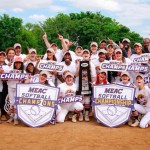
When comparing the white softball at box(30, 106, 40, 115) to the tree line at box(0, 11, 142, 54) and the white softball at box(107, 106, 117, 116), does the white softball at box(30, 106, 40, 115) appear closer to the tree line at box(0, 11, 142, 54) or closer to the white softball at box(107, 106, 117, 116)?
the white softball at box(107, 106, 117, 116)

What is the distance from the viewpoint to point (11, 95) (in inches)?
404

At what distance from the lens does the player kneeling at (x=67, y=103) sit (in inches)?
397

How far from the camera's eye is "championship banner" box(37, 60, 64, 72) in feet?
34.2

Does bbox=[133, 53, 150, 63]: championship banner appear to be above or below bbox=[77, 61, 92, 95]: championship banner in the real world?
above

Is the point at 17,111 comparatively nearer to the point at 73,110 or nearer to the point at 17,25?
the point at 73,110

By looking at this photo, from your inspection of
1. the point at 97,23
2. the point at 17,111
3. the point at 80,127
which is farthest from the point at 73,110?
the point at 97,23

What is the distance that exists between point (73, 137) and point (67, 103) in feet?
6.25

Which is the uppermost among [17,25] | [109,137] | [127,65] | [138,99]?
[17,25]

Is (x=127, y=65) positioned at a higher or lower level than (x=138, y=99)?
higher

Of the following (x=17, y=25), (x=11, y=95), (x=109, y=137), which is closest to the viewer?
(x=109, y=137)

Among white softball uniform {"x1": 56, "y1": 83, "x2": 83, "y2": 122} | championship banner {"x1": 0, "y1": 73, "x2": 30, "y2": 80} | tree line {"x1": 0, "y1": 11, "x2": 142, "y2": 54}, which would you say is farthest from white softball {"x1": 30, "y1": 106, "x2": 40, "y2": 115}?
tree line {"x1": 0, "y1": 11, "x2": 142, "y2": 54}

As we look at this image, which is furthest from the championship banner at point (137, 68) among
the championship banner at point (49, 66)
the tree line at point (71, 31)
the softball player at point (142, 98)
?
the tree line at point (71, 31)

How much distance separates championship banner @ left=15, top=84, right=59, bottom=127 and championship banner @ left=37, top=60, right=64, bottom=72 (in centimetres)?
72

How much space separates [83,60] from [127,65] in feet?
4.24
